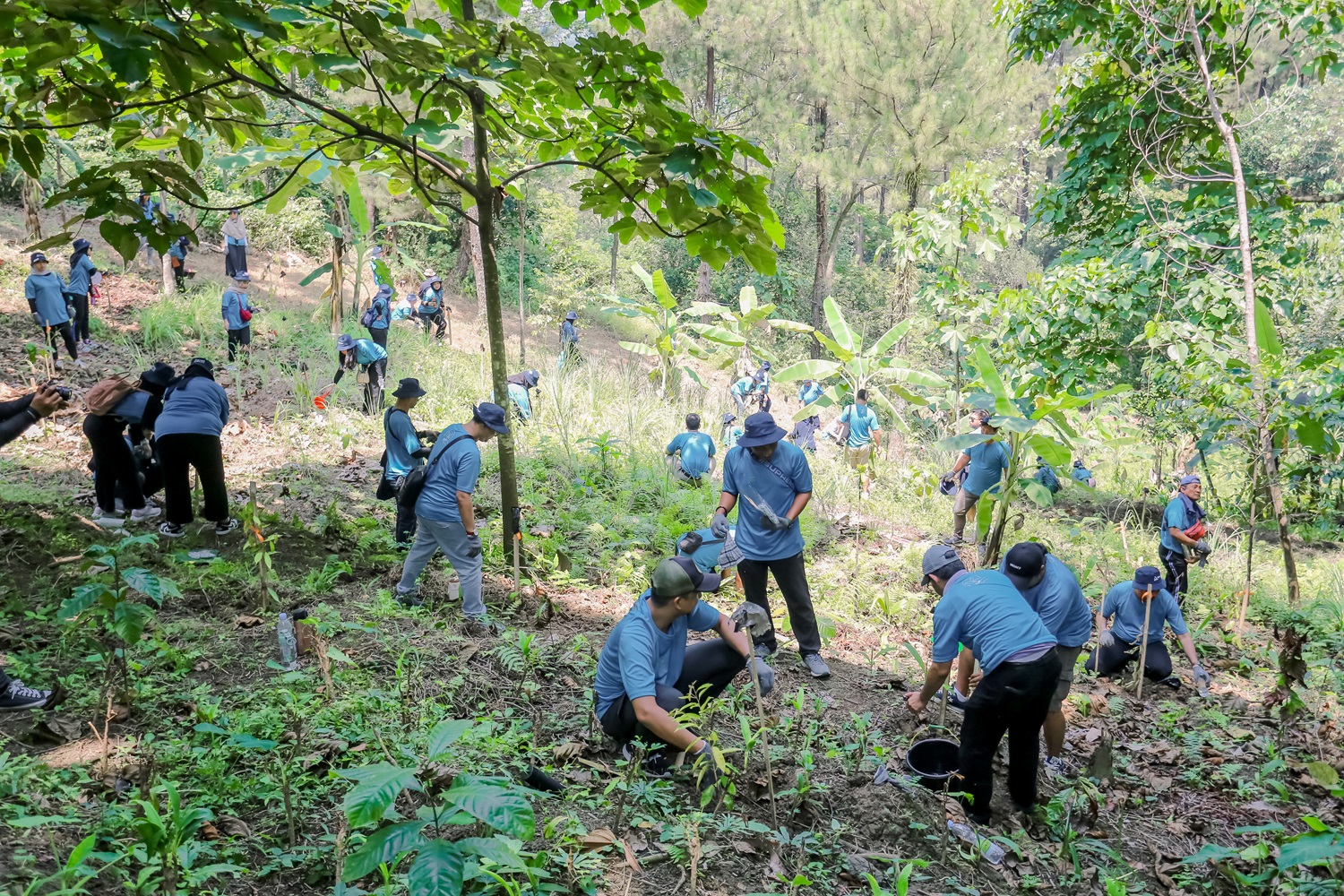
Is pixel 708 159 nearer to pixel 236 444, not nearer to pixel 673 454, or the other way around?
pixel 673 454

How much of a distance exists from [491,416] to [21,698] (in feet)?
9.39

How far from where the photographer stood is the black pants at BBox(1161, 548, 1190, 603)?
26.0 ft

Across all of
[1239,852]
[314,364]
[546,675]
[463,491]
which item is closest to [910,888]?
[1239,852]

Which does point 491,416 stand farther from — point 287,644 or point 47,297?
point 47,297

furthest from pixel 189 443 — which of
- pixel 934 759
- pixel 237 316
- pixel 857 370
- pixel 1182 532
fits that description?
pixel 1182 532

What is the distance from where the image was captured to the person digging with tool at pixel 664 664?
3.88 metres

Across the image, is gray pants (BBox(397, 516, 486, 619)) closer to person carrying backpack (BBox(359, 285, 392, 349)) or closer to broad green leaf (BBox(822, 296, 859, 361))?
broad green leaf (BBox(822, 296, 859, 361))

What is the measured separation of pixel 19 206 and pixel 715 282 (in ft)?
69.5

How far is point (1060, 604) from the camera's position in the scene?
491 cm

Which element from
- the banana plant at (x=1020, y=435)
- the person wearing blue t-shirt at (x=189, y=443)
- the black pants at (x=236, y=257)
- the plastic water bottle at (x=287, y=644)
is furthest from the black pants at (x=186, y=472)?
the black pants at (x=236, y=257)

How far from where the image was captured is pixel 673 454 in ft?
31.8

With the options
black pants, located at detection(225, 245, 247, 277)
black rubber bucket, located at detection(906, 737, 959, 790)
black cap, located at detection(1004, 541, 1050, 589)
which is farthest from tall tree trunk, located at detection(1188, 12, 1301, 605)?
black pants, located at detection(225, 245, 247, 277)

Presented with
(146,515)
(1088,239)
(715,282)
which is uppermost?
(715,282)

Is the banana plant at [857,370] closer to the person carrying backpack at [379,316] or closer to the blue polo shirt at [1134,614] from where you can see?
the blue polo shirt at [1134,614]
